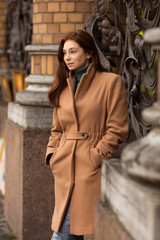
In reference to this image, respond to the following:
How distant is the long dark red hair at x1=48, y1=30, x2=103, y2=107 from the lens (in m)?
2.87

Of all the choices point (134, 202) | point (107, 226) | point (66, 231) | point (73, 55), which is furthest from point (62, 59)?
point (134, 202)

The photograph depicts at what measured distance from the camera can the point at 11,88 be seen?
7.40m

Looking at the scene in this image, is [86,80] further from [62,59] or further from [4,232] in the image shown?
[4,232]

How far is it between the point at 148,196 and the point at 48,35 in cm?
316

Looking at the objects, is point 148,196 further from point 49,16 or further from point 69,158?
point 49,16

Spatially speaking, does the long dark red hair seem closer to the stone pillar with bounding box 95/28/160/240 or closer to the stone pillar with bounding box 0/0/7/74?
the stone pillar with bounding box 95/28/160/240

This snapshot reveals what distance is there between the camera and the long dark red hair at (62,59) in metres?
2.87

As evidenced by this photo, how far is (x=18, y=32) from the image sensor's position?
6.64 meters

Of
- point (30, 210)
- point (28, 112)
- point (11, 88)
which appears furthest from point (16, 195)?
point (11, 88)

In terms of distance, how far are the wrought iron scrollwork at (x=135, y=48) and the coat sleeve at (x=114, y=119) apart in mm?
512

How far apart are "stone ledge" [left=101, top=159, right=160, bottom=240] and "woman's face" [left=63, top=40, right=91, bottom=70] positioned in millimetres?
876

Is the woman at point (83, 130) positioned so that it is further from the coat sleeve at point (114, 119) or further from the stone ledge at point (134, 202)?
the stone ledge at point (134, 202)

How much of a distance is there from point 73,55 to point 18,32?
13.0 ft

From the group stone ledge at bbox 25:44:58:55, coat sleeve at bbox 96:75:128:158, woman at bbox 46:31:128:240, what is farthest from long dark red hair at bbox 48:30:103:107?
stone ledge at bbox 25:44:58:55
